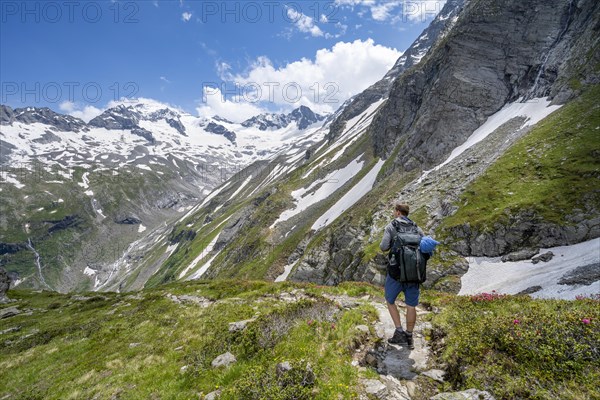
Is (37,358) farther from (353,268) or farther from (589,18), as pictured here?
(589,18)

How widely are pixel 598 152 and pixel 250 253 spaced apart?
78.3 m

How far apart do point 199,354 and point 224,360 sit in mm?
1568

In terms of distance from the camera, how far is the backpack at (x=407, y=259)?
351 inches

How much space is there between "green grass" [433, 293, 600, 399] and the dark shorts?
4.58 ft

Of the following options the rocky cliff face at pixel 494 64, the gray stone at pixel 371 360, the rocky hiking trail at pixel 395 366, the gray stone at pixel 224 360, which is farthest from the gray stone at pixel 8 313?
the rocky cliff face at pixel 494 64

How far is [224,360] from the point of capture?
1027 centimetres

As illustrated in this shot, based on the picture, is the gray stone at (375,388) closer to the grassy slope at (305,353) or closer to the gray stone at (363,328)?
the grassy slope at (305,353)

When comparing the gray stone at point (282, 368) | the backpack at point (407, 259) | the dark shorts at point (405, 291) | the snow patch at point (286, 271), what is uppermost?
the backpack at point (407, 259)

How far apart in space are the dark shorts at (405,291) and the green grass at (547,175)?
28538mm

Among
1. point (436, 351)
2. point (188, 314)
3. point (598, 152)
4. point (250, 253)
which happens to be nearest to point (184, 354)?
point (188, 314)

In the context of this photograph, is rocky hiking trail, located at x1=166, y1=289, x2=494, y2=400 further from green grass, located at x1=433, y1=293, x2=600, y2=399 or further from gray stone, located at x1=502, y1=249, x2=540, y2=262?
gray stone, located at x1=502, y1=249, x2=540, y2=262

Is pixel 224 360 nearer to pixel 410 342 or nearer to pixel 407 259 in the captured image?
pixel 410 342

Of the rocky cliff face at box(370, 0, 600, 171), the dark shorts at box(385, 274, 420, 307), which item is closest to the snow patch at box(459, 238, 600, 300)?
the dark shorts at box(385, 274, 420, 307)

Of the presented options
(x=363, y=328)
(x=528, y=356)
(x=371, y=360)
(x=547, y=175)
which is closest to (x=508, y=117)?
(x=547, y=175)
